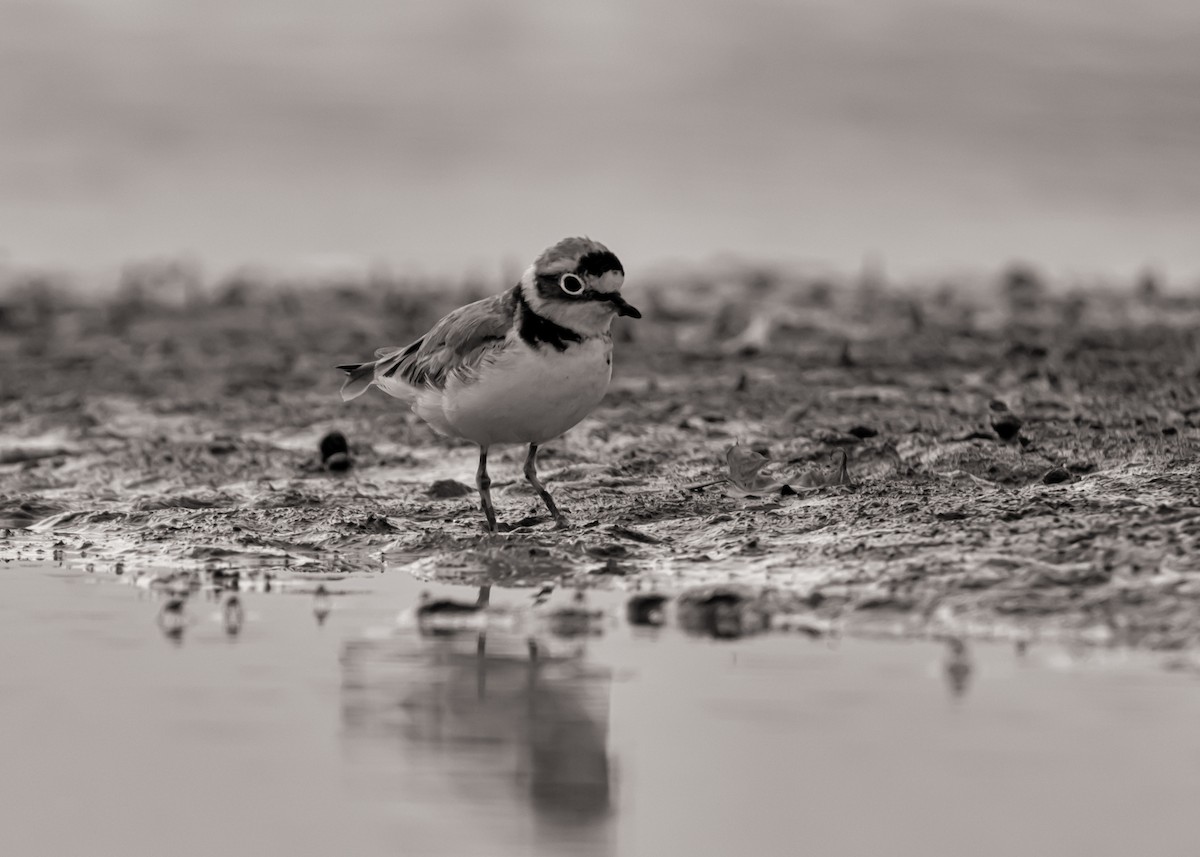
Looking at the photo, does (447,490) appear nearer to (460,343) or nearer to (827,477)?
(460,343)


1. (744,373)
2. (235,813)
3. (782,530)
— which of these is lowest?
(235,813)

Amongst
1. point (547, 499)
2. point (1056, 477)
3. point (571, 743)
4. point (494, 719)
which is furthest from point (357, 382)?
point (571, 743)

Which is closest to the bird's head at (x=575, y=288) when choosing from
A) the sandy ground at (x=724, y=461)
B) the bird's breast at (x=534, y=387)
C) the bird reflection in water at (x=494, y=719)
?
the bird's breast at (x=534, y=387)

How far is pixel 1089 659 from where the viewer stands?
212 inches

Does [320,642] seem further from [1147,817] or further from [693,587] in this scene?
[1147,817]

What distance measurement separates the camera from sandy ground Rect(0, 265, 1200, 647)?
6.25 meters

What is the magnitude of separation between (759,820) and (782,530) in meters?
3.19

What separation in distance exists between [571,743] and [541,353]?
2.89 m

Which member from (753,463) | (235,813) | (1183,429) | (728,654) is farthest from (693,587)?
(1183,429)

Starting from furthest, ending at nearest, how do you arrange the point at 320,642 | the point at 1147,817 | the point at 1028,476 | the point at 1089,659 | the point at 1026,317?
the point at 1026,317, the point at 1028,476, the point at 320,642, the point at 1089,659, the point at 1147,817

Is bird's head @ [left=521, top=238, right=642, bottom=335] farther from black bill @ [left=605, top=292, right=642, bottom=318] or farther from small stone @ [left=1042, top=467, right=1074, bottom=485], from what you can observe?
small stone @ [left=1042, top=467, right=1074, bottom=485]

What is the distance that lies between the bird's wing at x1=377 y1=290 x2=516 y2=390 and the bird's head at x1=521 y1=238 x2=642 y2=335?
7.7 inches

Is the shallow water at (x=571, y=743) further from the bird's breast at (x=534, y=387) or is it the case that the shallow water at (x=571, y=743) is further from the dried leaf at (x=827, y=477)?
the dried leaf at (x=827, y=477)

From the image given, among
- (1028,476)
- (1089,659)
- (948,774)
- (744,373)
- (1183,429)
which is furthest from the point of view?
(744,373)
